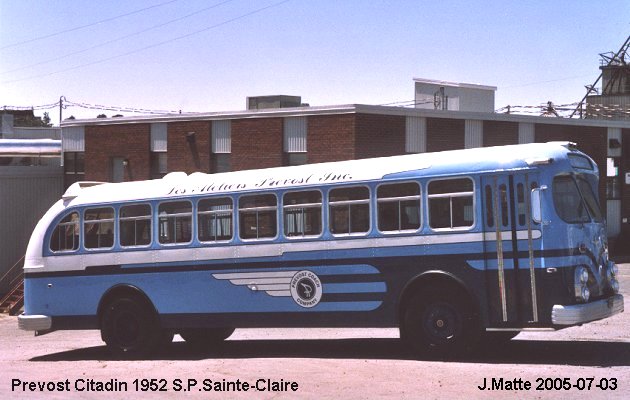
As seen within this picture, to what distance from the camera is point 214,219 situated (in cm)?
1691

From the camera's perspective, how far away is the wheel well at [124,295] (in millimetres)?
17625

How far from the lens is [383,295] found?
15195 millimetres

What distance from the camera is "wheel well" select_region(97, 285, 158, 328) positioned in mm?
17625

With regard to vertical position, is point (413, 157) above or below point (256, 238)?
above

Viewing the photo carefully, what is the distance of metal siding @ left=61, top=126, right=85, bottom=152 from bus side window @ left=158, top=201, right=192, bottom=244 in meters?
25.0

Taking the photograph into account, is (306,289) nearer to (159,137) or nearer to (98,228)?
(98,228)

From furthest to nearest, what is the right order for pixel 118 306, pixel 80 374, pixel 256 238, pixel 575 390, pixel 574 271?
1. pixel 118 306
2. pixel 256 238
3. pixel 80 374
4. pixel 574 271
5. pixel 575 390

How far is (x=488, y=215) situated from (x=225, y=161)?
23.3 m

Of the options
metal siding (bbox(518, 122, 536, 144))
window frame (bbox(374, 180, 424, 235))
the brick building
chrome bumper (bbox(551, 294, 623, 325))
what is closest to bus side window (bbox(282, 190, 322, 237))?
window frame (bbox(374, 180, 424, 235))

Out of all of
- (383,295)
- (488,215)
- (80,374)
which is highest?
(488,215)

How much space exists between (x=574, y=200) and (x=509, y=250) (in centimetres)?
124

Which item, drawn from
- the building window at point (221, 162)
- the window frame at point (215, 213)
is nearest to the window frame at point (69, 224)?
the window frame at point (215, 213)

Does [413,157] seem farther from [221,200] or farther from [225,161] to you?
[225,161]

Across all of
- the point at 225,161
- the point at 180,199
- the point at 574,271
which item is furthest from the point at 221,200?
the point at 225,161
